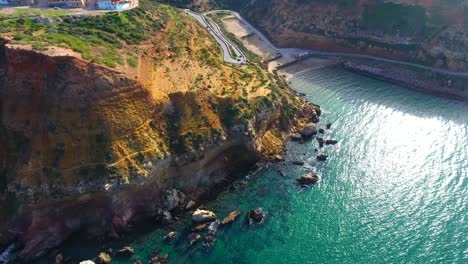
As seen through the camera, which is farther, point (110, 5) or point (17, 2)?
point (110, 5)

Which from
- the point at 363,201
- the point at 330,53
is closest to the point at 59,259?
the point at 363,201

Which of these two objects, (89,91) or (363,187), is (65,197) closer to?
(89,91)

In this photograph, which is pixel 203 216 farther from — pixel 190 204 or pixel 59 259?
pixel 59 259

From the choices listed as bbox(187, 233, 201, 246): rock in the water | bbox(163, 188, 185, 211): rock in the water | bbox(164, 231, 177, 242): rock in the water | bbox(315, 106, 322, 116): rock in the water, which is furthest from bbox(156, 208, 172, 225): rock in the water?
bbox(315, 106, 322, 116): rock in the water

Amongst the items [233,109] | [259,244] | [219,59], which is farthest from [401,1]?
[259,244]

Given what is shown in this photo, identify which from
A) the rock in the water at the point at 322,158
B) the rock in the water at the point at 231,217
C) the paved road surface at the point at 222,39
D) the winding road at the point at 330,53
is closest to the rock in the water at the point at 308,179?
the rock in the water at the point at 322,158

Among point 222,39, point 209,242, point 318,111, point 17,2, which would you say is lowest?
point 209,242
